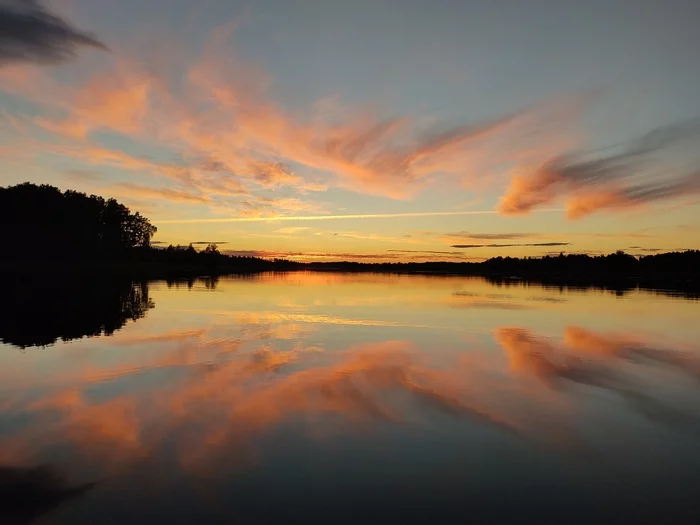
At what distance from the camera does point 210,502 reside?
838cm

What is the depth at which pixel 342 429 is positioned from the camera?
12.2 meters

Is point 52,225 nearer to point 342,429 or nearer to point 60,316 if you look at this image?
point 60,316

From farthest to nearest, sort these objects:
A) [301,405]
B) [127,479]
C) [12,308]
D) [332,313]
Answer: [332,313], [12,308], [301,405], [127,479]

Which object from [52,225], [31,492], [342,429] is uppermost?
[52,225]

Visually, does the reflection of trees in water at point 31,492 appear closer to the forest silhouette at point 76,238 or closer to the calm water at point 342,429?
the calm water at point 342,429

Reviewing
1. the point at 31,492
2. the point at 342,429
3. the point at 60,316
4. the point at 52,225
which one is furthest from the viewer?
the point at 52,225

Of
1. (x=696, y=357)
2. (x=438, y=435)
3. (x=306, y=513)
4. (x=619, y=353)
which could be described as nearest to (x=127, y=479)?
(x=306, y=513)

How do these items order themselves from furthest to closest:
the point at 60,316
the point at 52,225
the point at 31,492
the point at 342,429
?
the point at 52,225 → the point at 60,316 → the point at 342,429 → the point at 31,492

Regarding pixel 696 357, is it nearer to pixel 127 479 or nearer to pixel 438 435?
pixel 438 435

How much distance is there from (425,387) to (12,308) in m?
30.8

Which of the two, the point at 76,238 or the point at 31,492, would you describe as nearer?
the point at 31,492

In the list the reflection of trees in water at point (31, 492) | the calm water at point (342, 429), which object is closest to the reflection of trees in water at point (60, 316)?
the calm water at point (342, 429)

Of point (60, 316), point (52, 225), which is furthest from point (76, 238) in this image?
point (60, 316)

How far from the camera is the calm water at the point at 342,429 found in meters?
8.48
